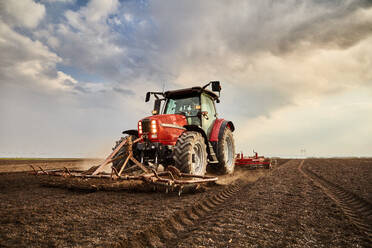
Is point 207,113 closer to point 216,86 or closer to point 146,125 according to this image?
point 216,86

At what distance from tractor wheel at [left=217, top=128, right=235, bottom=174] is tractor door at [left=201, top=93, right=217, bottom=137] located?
0.54 m

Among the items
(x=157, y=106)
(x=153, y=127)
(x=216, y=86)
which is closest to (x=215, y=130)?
(x=216, y=86)

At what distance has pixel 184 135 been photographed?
509cm

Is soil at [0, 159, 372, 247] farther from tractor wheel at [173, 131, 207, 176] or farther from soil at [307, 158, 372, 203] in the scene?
soil at [307, 158, 372, 203]

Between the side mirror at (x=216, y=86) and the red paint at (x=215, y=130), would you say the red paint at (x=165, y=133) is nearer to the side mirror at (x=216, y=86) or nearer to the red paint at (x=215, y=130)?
the red paint at (x=215, y=130)

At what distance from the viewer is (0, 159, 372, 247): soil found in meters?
2.08

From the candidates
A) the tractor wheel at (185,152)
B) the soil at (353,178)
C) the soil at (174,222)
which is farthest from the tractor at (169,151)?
the soil at (353,178)

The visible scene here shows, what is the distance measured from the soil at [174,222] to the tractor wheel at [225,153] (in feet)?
9.87

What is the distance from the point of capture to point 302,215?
296 centimetres

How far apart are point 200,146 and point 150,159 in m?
1.34

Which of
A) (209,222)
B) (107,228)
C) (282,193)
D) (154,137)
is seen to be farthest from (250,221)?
(154,137)

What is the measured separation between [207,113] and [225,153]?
151 centimetres

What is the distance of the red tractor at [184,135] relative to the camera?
5.05 m

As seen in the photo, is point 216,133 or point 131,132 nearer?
point 131,132
